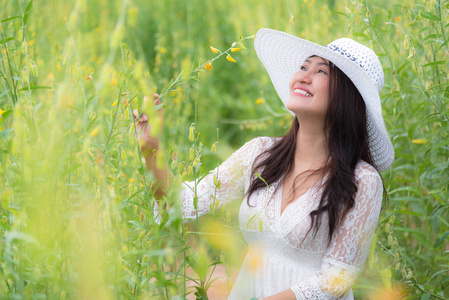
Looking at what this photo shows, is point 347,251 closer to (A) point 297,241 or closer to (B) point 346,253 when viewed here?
(B) point 346,253

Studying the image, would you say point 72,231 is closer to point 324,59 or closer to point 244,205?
point 244,205

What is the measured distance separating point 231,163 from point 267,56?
0.43 metres

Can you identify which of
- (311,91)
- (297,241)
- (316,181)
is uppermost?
(311,91)

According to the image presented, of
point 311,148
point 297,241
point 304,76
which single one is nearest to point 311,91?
point 304,76

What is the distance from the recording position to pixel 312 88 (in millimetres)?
1764

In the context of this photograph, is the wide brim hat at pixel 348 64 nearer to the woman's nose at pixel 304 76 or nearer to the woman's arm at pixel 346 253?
the woman's nose at pixel 304 76

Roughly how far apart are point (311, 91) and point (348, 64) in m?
0.14

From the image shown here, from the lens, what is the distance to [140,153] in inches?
45.5

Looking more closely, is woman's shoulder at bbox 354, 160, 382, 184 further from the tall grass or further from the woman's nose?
the woman's nose

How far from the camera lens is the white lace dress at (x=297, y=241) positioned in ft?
5.46

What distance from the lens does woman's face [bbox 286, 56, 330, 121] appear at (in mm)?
1730

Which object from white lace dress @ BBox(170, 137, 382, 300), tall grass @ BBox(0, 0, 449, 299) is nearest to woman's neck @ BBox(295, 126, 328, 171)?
white lace dress @ BBox(170, 137, 382, 300)

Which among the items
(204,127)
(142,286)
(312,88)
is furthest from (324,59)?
(204,127)

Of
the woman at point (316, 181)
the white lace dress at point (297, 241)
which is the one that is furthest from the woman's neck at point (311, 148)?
the white lace dress at point (297, 241)
